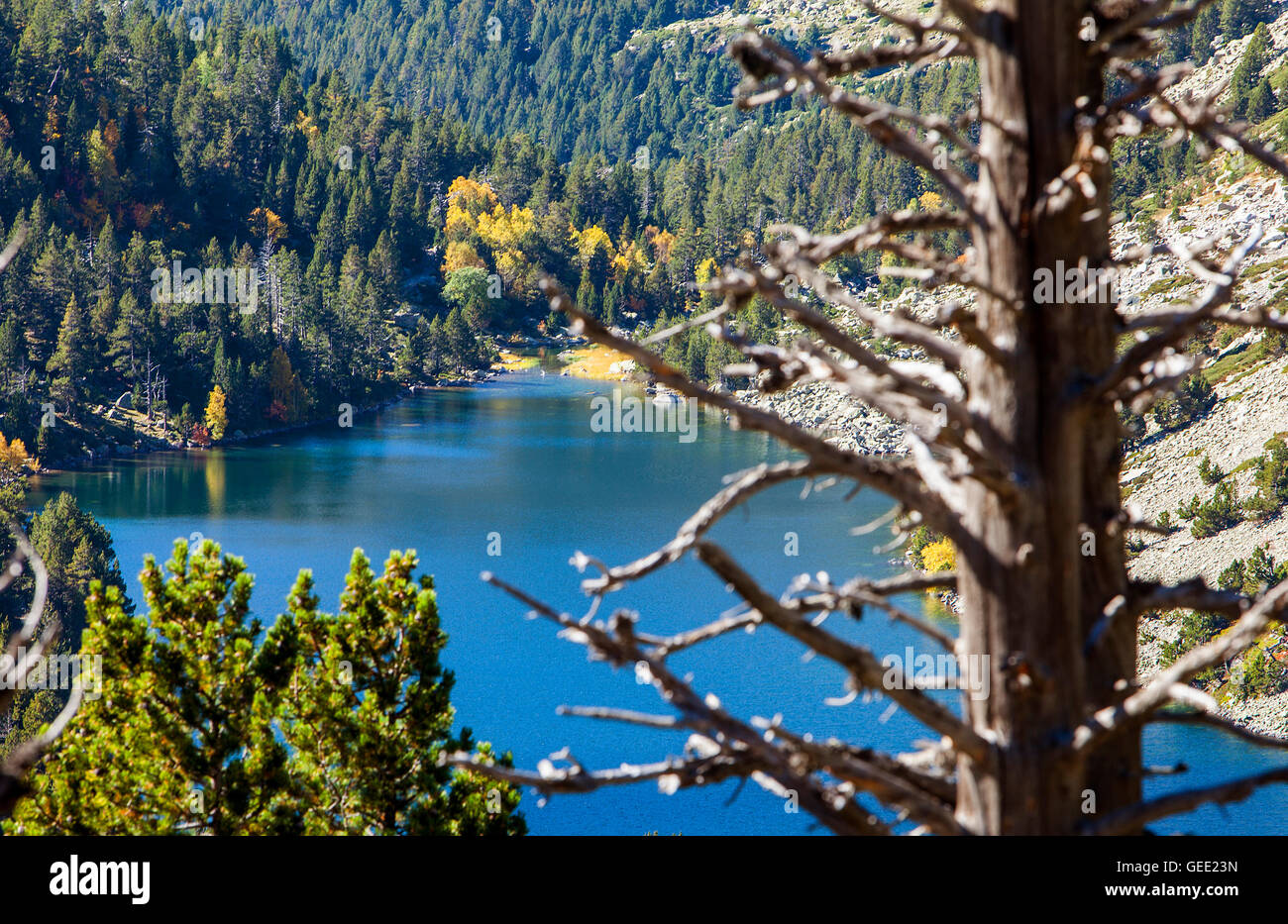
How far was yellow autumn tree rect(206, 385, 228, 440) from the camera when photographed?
74188 mm

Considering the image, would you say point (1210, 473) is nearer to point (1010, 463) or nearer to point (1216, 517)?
point (1216, 517)

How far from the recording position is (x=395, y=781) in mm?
13805

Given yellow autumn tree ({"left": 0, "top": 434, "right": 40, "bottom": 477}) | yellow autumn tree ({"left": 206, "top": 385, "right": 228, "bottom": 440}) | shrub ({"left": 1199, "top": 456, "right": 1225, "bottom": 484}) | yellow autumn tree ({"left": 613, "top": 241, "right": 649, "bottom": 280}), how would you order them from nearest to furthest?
shrub ({"left": 1199, "top": 456, "right": 1225, "bottom": 484}) → yellow autumn tree ({"left": 0, "top": 434, "right": 40, "bottom": 477}) → yellow autumn tree ({"left": 206, "top": 385, "right": 228, "bottom": 440}) → yellow autumn tree ({"left": 613, "top": 241, "right": 649, "bottom": 280})

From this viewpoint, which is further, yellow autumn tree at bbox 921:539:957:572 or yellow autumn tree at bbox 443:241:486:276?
yellow autumn tree at bbox 443:241:486:276

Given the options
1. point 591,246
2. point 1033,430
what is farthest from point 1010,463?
point 591,246

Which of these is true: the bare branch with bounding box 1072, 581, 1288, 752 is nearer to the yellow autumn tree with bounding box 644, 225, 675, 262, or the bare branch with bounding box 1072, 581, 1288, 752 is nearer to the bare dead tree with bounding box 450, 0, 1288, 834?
the bare dead tree with bounding box 450, 0, 1288, 834

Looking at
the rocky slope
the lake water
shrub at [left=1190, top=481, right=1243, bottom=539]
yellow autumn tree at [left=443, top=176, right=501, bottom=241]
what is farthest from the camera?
yellow autumn tree at [left=443, top=176, right=501, bottom=241]

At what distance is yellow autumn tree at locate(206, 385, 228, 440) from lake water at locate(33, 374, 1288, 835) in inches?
88.6

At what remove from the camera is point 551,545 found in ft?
157

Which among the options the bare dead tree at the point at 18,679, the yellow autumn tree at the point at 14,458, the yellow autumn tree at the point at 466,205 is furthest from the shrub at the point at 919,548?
the yellow autumn tree at the point at 466,205

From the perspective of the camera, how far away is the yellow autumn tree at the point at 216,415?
74.2 metres

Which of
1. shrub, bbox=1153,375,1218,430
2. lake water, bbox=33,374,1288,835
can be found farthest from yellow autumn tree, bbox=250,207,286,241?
shrub, bbox=1153,375,1218,430
